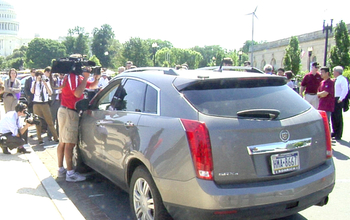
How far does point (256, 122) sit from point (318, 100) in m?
7.65

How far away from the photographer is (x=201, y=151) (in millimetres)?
3178

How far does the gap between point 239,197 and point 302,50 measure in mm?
62145

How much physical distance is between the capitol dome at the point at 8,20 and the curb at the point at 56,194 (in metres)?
171

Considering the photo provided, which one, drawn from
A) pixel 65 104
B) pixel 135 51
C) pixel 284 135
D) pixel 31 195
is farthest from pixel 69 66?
pixel 135 51

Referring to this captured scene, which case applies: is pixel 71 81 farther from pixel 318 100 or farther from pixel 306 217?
pixel 318 100

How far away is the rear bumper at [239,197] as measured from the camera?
10.3 ft

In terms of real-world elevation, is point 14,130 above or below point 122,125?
below

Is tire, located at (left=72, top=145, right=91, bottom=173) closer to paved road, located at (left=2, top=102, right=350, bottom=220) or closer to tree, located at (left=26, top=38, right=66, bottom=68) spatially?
paved road, located at (left=2, top=102, right=350, bottom=220)

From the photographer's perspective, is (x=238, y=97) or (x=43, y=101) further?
(x=43, y=101)

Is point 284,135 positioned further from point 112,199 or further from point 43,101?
point 43,101

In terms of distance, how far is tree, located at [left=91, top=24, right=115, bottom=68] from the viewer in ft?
362

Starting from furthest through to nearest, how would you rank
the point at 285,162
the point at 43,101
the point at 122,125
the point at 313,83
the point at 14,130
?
the point at 313,83, the point at 43,101, the point at 14,130, the point at 122,125, the point at 285,162

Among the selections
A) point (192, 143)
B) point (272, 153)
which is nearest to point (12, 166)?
point (192, 143)

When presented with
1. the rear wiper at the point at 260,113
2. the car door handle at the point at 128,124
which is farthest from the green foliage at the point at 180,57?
the rear wiper at the point at 260,113
